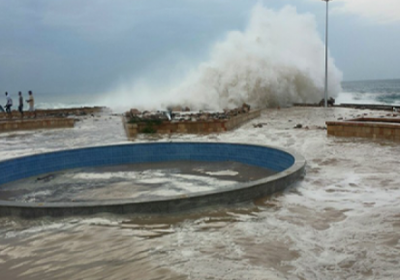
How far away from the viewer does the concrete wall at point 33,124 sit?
15648 mm

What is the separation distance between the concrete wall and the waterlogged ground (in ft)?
40.9

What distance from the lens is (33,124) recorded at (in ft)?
53.1

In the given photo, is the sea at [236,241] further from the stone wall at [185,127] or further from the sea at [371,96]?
the sea at [371,96]

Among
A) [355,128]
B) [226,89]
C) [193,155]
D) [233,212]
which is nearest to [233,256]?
[233,212]

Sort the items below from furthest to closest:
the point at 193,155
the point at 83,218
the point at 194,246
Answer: the point at 193,155 < the point at 83,218 < the point at 194,246

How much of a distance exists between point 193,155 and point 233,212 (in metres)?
4.10

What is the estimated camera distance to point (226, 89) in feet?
90.5

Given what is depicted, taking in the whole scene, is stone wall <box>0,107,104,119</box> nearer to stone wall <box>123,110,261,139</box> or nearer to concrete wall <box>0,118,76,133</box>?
concrete wall <box>0,118,76,133</box>

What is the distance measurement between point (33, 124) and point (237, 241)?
47.7 ft

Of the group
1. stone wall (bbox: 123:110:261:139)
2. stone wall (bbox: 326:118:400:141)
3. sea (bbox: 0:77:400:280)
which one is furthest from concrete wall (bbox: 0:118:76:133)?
sea (bbox: 0:77:400:280)

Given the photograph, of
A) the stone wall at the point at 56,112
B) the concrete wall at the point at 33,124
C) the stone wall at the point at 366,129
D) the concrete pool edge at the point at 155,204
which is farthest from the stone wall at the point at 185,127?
the stone wall at the point at 56,112

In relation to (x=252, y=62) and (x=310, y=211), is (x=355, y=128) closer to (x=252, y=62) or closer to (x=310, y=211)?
(x=310, y=211)

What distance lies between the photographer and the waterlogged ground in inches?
124

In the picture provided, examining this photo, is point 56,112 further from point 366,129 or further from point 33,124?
point 366,129
